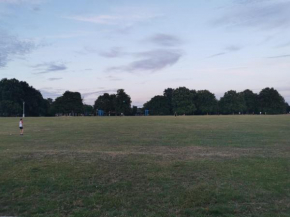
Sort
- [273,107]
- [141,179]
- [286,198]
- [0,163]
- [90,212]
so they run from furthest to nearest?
[273,107]
[0,163]
[141,179]
[286,198]
[90,212]

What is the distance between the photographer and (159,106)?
143 metres

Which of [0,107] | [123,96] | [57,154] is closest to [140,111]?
[123,96]

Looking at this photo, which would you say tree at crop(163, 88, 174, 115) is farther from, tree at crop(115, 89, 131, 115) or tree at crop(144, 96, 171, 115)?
tree at crop(115, 89, 131, 115)

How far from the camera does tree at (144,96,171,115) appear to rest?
14200 cm

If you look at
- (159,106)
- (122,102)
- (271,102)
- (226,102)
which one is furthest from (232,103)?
(122,102)

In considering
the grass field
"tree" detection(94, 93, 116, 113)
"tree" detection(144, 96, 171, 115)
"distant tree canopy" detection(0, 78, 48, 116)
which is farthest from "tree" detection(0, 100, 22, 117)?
the grass field

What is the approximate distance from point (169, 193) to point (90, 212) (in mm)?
2150

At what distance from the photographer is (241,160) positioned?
11633mm

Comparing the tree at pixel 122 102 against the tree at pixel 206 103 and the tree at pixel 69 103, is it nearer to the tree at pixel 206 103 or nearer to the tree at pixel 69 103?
the tree at pixel 69 103

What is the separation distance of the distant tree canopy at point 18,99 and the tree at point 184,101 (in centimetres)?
5968

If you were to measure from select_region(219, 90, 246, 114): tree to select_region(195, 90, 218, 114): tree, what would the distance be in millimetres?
4015

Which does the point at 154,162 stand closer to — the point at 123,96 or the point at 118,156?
the point at 118,156

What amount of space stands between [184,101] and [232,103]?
75.0 feet

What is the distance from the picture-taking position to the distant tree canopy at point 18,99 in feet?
323
